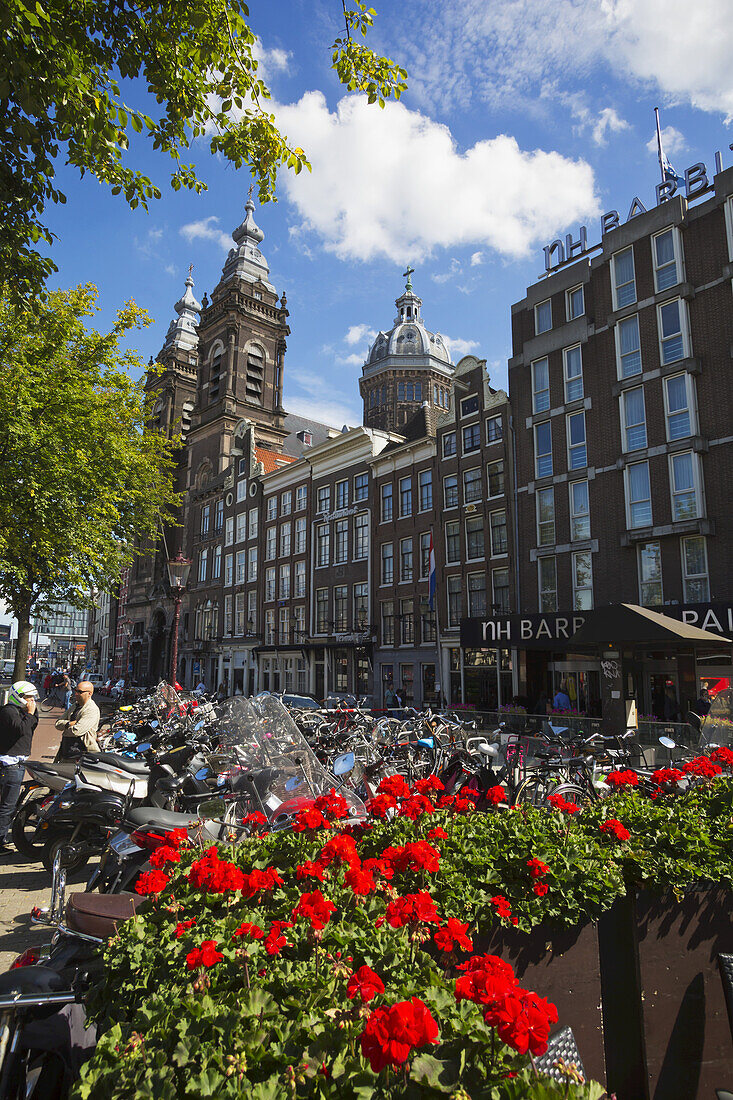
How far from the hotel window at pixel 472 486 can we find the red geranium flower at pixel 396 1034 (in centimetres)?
2596

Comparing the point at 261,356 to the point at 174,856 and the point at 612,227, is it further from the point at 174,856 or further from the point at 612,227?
the point at 174,856

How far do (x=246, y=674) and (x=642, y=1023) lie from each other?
41.3m

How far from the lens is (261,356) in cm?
5572

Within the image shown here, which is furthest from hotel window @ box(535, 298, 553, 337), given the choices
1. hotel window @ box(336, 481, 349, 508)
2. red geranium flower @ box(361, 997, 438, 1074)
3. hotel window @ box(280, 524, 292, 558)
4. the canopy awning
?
red geranium flower @ box(361, 997, 438, 1074)

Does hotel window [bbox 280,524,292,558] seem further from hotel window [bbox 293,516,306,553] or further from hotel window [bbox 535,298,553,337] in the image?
hotel window [bbox 535,298,553,337]

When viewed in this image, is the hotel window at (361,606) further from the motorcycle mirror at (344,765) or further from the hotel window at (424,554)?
the motorcycle mirror at (344,765)

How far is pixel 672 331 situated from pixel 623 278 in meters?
3.24

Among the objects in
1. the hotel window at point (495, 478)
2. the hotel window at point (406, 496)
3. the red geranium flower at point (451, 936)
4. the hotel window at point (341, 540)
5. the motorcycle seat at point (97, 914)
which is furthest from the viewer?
the hotel window at point (341, 540)

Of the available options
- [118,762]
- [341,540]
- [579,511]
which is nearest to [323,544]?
[341,540]

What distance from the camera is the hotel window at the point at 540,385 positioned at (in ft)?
81.5

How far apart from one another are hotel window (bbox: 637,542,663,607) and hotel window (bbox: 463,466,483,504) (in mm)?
7843

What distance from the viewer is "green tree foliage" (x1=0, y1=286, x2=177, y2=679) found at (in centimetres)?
1426

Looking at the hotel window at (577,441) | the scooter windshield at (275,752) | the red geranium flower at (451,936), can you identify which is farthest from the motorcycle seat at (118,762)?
the hotel window at (577,441)

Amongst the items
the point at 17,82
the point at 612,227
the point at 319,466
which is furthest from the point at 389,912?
the point at 319,466
